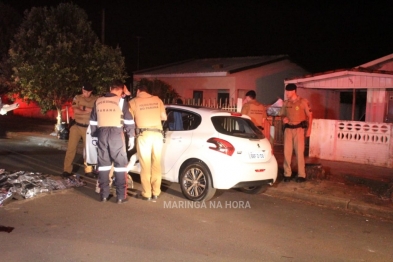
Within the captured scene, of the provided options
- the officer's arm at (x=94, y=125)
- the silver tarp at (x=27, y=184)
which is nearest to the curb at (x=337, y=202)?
the officer's arm at (x=94, y=125)

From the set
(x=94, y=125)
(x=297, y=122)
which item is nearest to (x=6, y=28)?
(x=94, y=125)

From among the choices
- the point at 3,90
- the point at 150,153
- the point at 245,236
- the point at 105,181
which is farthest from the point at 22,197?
the point at 3,90

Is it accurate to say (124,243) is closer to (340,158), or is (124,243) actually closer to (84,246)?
(84,246)

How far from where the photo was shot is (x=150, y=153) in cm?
691

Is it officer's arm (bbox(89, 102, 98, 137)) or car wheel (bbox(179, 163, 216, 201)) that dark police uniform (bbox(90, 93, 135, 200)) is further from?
car wheel (bbox(179, 163, 216, 201))

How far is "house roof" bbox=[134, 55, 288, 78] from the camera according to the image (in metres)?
18.6

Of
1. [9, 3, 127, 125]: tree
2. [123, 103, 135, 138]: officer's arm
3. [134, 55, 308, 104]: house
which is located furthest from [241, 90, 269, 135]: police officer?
[134, 55, 308, 104]: house

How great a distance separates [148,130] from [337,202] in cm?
326

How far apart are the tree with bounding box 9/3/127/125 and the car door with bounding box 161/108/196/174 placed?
8102 mm

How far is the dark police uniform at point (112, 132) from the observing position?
21.5 feet

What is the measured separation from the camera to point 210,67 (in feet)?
66.9

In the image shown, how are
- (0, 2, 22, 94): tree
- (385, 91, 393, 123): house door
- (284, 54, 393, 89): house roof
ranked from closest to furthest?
(284, 54, 393, 89): house roof
(385, 91, 393, 123): house door
(0, 2, 22, 94): tree

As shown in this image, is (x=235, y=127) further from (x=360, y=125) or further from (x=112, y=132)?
(x=360, y=125)

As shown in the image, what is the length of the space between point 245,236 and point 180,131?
238 centimetres
